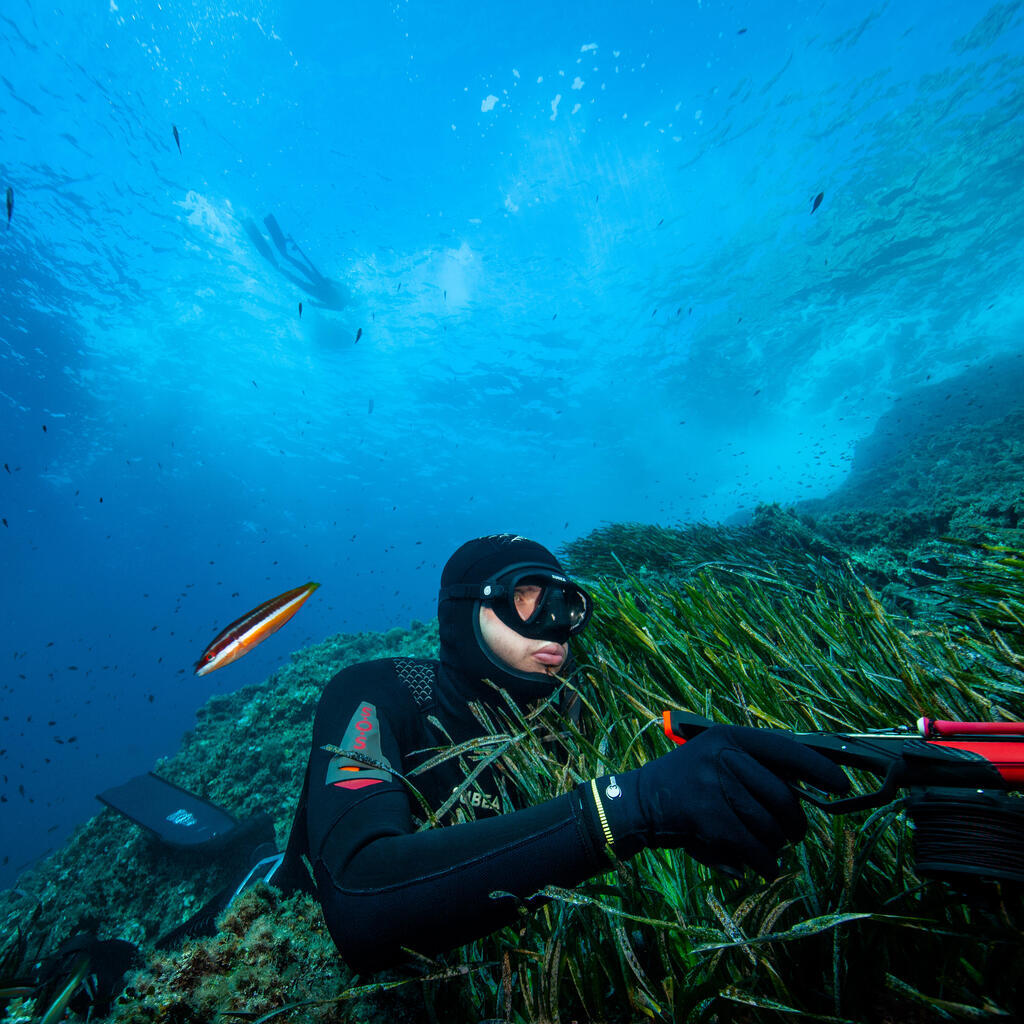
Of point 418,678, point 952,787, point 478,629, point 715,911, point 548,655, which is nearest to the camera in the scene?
point 952,787

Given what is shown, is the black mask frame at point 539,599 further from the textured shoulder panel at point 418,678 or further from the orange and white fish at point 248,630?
the orange and white fish at point 248,630

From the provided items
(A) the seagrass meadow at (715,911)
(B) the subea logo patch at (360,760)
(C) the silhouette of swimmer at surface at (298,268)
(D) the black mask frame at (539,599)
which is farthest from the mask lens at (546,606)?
(C) the silhouette of swimmer at surface at (298,268)

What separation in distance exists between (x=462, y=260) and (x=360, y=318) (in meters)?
10.8

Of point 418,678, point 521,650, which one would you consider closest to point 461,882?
point 521,650

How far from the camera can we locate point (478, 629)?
2.53 meters

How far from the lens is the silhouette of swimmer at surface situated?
89.5 feet

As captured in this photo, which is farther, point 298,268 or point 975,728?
point 298,268

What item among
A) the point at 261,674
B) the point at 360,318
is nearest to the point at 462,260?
the point at 360,318

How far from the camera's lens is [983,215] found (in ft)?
88.8

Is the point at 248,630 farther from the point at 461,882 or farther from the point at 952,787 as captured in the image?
the point at 952,787

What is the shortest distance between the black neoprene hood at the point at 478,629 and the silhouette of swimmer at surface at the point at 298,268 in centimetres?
3492

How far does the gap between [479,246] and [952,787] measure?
109 ft

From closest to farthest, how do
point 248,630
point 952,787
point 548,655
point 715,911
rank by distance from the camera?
point 952,787 < point 715,911 < point 248,630 < point 548,655

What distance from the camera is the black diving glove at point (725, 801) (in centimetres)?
111
